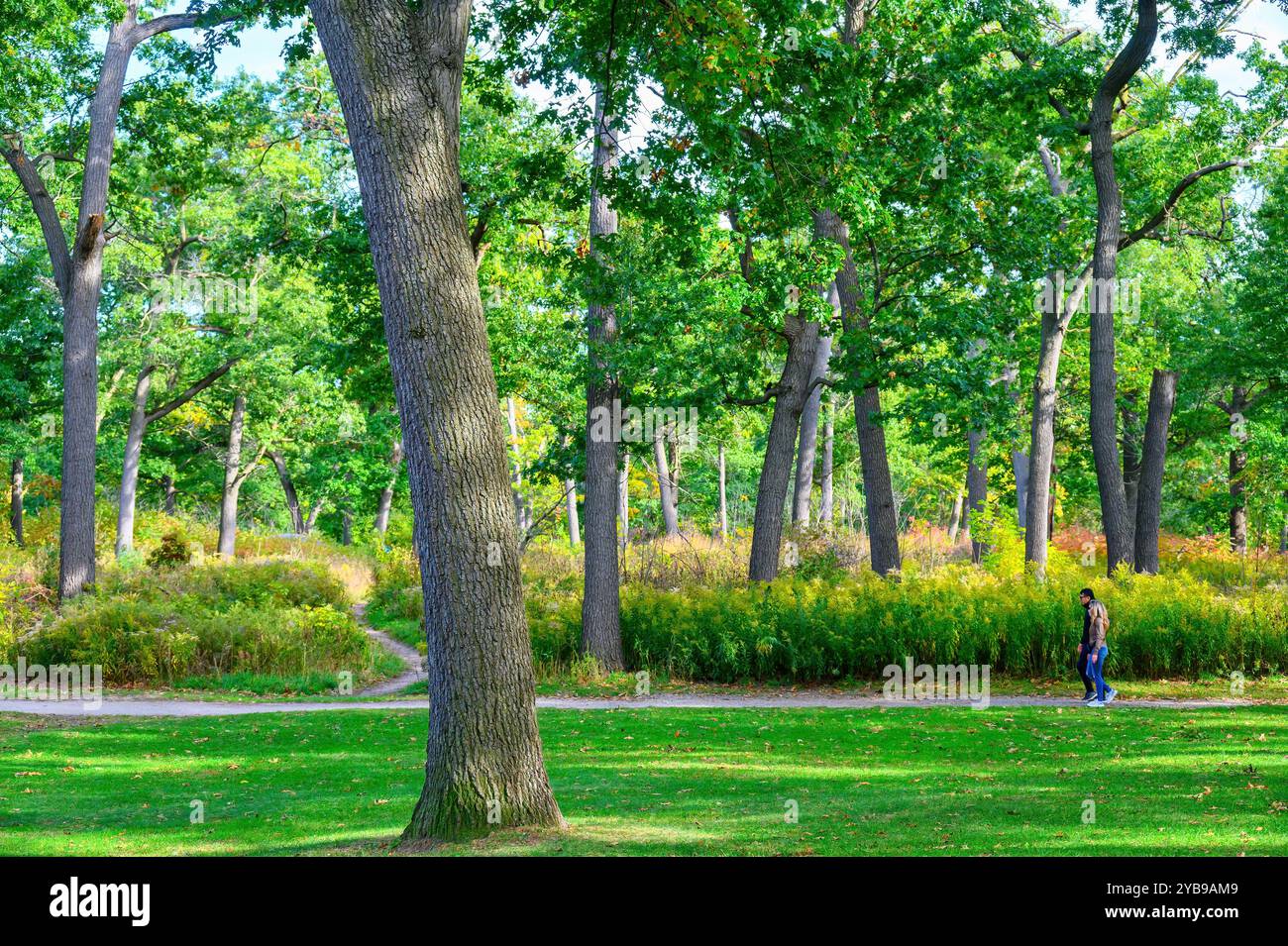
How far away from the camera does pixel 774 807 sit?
841 centimetres

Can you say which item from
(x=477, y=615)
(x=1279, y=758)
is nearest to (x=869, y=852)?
(x=477, y=615)

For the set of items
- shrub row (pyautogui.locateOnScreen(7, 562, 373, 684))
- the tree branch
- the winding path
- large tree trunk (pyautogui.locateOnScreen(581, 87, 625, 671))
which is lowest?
the winding path

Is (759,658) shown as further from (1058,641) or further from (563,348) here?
(563,348)

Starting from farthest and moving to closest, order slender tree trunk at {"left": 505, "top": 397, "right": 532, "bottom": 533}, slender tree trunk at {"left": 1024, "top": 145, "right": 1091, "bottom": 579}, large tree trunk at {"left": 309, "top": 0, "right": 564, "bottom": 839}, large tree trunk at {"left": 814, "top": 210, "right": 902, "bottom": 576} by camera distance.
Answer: slender tree trunk at {"left": 505, "top": 397, "right": 532, "bottom": 533}, slender tree trunk at {"left": 1024, "top": 145, "right": 1091, "bottom": 579}, large tree trunk at {"left": 814, "top": 210, "right": 902, "bottom": 576}, large tree trunk at {"left": 309, "top": 0, "right": 564, "bottom": 839}

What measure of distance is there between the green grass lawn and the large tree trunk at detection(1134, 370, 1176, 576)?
10.9m

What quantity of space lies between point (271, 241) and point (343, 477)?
2690 centimetres

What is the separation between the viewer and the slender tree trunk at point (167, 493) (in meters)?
50.5

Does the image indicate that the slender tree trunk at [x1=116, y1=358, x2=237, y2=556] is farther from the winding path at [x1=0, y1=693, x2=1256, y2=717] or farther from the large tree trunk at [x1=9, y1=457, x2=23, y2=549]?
the winding path at [x1=0, y1=693, x2=1256, y2=717]

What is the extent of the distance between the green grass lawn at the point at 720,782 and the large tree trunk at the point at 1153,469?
10864 mm

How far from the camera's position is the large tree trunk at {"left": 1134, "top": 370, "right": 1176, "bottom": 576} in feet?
80.5

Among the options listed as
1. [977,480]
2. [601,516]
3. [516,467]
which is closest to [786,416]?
[601,516]

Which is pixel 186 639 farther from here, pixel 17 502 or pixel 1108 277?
pixel 17 502

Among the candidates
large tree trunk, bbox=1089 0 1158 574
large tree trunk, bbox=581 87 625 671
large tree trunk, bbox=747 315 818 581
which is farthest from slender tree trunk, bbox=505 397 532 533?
large tree trunk, bbox=1089 0 1158 574

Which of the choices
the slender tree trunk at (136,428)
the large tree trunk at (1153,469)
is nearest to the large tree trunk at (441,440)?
the large tree trunk at (1153,469)
